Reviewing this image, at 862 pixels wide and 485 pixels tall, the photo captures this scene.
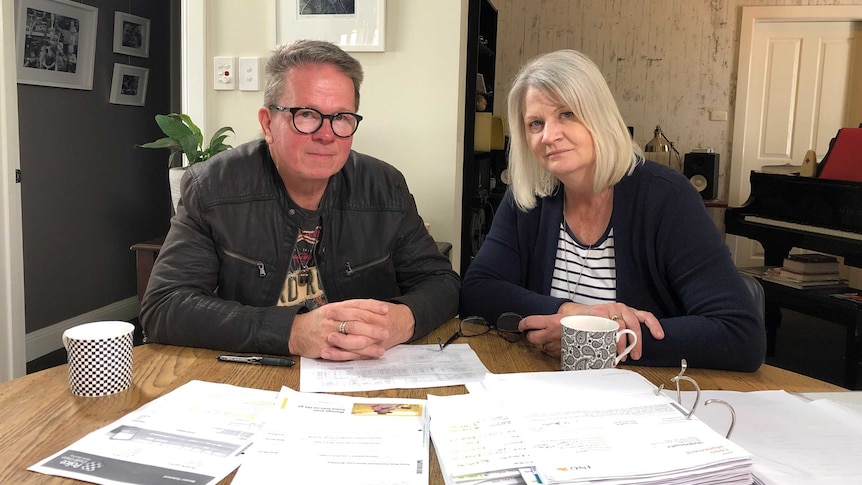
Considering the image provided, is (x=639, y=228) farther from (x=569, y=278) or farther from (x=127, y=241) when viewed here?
(x=127, y=241)

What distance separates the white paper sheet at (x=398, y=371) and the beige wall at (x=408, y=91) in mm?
1277

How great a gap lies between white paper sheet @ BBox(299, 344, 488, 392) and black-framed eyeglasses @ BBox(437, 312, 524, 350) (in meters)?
0.06

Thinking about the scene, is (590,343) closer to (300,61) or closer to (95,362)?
(95,362)

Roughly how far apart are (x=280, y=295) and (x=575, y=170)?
729 mm

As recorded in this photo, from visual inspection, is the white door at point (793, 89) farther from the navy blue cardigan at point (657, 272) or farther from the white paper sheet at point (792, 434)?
the white paper sheet at point (792, 434)

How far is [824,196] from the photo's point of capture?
11.7 ft

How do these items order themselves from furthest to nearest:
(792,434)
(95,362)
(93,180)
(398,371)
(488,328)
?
(93,180)
(488,328)
(398,371)
(95,362)
(792,434)

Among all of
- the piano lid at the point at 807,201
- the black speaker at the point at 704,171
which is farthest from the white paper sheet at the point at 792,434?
the black speaker at the point at 704,171

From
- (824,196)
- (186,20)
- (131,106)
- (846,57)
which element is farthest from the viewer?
(846,57)

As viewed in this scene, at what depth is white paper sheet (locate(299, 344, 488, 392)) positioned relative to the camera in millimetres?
1082

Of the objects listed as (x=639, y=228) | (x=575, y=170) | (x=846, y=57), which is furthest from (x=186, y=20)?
(x=846, y=57)

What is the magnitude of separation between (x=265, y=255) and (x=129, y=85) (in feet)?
10.2

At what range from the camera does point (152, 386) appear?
41.9 inches

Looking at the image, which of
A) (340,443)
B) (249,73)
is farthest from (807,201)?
(340,443)
